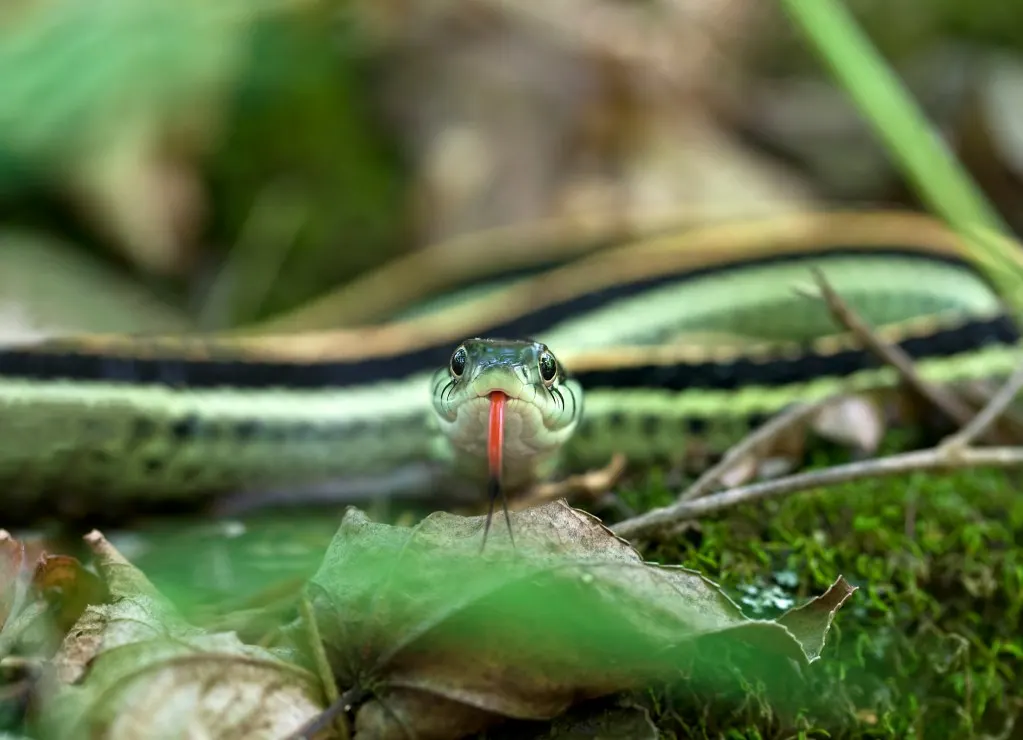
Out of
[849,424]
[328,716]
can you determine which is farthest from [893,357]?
[328,716]

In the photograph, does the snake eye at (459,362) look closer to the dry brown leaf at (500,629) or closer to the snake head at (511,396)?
the snake head at (511,396)

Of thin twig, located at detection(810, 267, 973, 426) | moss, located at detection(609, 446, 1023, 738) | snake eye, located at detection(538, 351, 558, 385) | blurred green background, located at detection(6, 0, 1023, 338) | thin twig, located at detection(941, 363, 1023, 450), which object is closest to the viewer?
moss, located at detection(609, 446, 1023, 738)

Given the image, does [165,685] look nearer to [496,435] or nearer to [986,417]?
[496,435]

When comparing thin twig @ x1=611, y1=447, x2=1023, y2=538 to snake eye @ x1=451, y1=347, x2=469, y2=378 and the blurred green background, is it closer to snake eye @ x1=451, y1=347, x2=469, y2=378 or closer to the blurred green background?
snake eye @ x1=451, y1=347, x2=469, y2=378

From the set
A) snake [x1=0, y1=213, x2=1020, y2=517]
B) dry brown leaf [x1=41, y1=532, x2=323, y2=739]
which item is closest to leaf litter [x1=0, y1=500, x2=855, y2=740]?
dry brown leaf [x1=41, y1=532, x2=323, y2=739]

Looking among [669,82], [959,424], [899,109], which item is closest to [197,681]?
[959,424]

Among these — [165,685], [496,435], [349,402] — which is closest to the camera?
[165,685]
